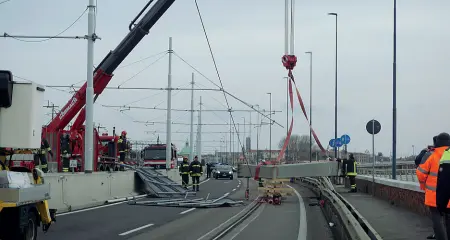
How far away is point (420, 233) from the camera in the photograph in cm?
1138

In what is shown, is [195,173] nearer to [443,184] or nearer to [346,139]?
[346,139]

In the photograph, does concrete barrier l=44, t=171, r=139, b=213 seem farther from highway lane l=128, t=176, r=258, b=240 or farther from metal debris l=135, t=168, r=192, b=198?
highway lane l=128, t=176, r=258, b=240

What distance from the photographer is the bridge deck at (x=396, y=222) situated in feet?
37.1

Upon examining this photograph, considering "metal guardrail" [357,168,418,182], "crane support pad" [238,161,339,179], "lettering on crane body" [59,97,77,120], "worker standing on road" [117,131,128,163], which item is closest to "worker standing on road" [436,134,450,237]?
"crane support pad" [238,161,339,179]

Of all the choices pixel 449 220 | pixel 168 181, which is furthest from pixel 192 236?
pixel 168 181

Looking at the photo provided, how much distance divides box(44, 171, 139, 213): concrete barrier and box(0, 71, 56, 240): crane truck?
194 inches

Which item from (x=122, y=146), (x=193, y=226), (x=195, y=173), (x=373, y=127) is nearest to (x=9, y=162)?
(x=193, y=226)

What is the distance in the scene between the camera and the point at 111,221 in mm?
16234

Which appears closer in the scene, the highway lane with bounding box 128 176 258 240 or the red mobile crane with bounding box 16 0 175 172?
the highway lane with bounding box 128 176 258 240

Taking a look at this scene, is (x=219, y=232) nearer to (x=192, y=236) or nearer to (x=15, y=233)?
(x=192, y=236)

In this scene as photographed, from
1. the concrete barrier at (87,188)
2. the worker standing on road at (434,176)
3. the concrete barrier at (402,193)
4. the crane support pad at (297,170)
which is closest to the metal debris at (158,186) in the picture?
the concrete barrier at (87,188)

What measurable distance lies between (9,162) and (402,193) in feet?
38.0

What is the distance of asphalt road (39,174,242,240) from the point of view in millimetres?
13203

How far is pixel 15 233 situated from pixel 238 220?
8440 mm
